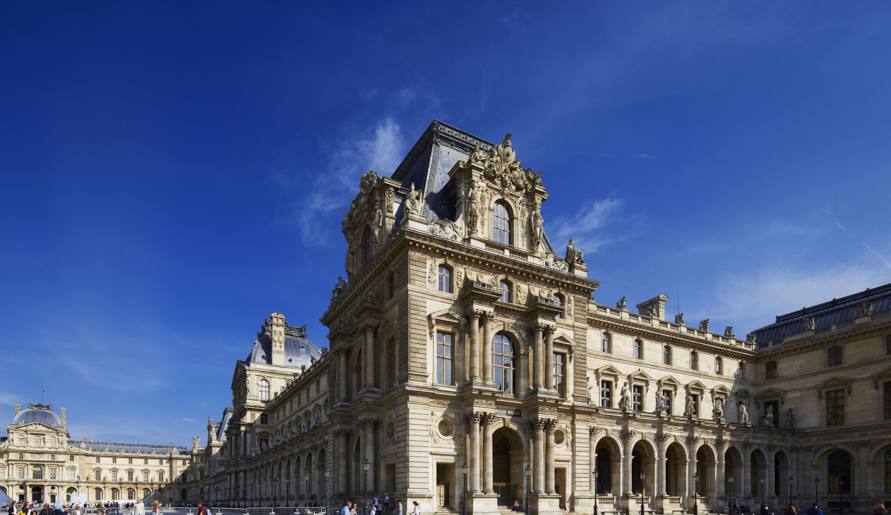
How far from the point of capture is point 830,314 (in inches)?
2435

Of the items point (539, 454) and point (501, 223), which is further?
point (501, 223)

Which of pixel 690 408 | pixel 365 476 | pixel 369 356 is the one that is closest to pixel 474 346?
pixel 369 356

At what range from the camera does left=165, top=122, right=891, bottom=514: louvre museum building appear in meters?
36.9

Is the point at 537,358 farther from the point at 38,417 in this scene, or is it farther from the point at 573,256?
the point at 38,417

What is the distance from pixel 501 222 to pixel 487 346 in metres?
8.81

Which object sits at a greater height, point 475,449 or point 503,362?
point 503,362

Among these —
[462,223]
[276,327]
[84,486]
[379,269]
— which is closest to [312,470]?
[379,269]

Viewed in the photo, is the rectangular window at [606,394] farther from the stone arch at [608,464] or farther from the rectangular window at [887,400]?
the rectangular window at [887,400]

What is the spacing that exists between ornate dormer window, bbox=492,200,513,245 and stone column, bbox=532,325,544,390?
622cm

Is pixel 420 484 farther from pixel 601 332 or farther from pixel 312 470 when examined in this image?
pixel 312 470

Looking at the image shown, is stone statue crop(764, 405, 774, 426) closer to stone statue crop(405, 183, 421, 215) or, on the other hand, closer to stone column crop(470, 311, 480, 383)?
stone column crop(470, 311, 480, 383)

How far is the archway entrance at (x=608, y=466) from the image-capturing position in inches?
1884

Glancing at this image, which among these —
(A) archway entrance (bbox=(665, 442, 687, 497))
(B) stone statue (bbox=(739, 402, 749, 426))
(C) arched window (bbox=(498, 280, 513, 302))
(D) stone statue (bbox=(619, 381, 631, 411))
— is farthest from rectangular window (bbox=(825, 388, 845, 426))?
(C) arched window (bbox=(498, 280, 513, 302))

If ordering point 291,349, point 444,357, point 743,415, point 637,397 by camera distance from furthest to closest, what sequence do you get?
point 291,349 → point 743,415 → point 637,397 → point 444,357
